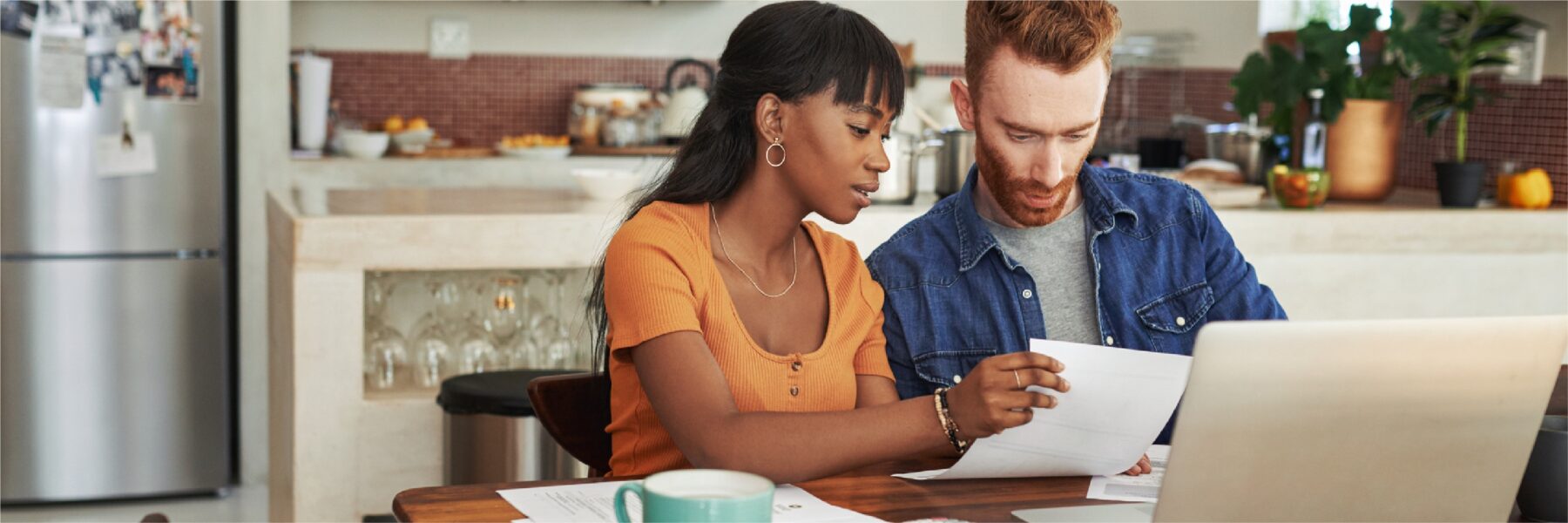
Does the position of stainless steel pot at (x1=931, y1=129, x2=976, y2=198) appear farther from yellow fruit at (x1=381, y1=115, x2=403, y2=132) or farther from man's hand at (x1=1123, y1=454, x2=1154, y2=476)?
yellow fruit at (x1=381, y1=115, x2=403, y2=132)

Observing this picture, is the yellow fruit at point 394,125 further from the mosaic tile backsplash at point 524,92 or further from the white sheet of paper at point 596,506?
the white sheet of paper at point 596,506

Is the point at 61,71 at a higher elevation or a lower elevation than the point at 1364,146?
higher

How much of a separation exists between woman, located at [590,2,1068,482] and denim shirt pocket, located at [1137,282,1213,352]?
1.06ft

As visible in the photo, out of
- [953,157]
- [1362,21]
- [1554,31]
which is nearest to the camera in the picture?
[953,157]

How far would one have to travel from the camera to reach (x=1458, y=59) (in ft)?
11.0

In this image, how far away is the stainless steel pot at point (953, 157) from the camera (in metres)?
2.91

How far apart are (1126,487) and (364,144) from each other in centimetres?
335

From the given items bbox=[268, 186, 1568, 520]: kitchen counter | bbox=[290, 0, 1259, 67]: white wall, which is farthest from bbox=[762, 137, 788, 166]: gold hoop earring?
bbox=[290, 0, 1259, 67]: white wall

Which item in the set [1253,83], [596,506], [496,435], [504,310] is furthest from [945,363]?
[1253,83]

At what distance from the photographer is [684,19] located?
16.1ft

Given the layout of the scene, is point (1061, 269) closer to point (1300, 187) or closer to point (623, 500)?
point (623, 500)

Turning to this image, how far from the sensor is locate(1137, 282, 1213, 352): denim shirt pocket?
1.65 metres

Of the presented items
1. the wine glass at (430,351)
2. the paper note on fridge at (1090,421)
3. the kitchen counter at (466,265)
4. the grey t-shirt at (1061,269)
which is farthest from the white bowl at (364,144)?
the paper note on fridge at (1090,421)

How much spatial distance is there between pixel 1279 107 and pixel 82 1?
9.88ft
